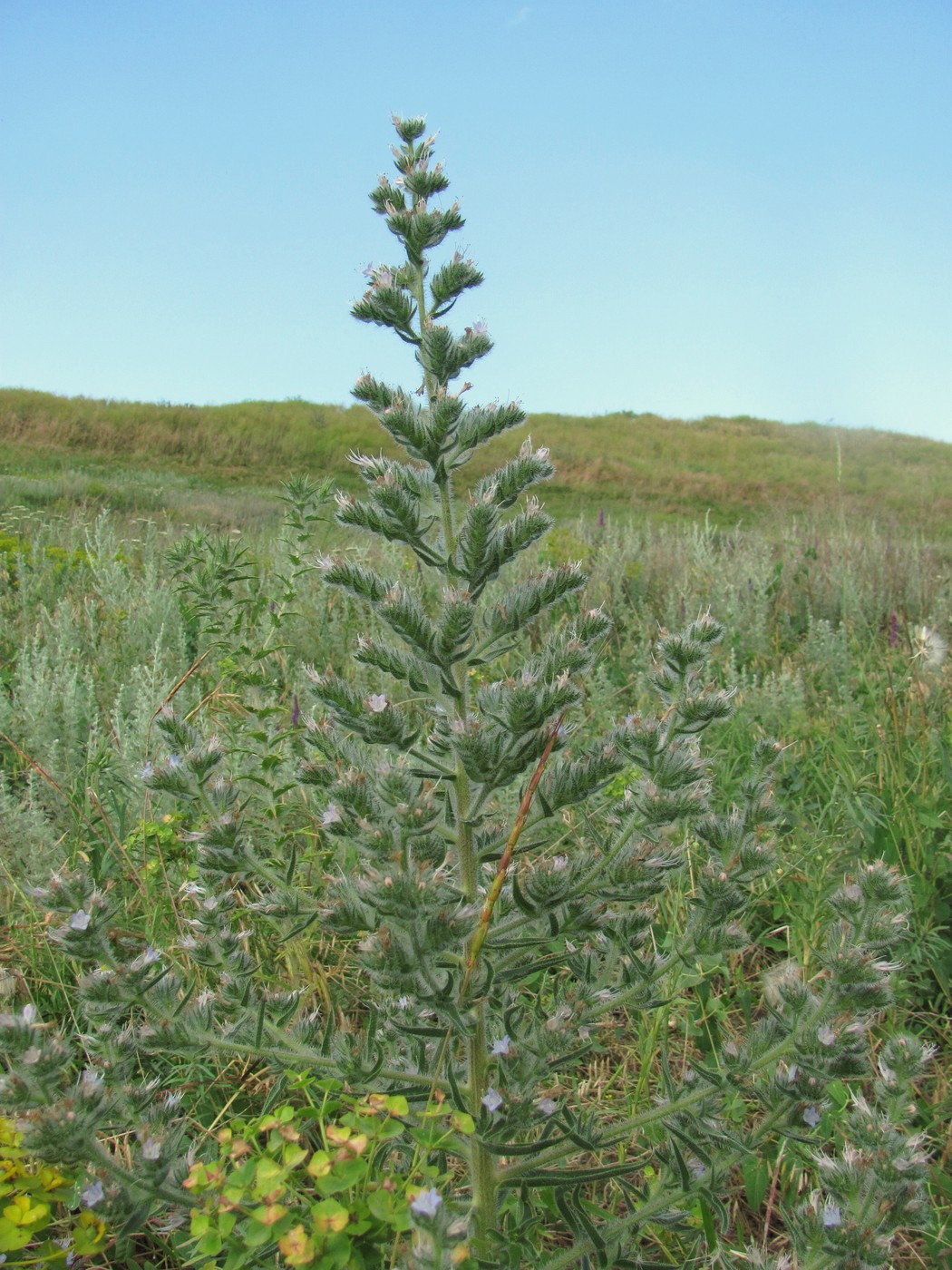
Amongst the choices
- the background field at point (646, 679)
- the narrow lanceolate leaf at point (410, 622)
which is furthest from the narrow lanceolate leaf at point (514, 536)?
the background field at point (646, 679)

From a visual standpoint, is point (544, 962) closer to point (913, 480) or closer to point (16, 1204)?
point (16, 1204)

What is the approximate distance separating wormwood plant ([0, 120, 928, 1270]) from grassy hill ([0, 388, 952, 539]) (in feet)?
48.8

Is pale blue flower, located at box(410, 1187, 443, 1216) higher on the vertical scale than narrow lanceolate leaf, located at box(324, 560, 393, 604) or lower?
lower

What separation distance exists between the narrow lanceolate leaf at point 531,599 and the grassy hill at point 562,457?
1498 cm

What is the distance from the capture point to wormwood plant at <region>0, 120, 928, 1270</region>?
4.56 feet

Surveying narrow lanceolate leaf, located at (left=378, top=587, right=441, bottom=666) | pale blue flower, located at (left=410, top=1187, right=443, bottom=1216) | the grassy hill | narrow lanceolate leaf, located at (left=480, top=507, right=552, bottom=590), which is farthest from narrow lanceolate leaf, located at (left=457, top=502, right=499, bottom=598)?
the grassy hill

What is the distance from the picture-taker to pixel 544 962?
1.46 m

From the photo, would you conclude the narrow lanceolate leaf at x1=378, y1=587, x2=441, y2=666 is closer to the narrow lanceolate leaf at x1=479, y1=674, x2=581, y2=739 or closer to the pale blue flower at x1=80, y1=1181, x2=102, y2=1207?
the narrow lanceolate leaf at x1=479, y1=674, x2=581, y2=739

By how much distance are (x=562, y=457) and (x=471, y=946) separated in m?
22.2

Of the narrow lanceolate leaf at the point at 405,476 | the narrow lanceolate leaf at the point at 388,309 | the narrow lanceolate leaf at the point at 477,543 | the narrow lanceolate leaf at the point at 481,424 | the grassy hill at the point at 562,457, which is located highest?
the grassy hill at the point at 562,457

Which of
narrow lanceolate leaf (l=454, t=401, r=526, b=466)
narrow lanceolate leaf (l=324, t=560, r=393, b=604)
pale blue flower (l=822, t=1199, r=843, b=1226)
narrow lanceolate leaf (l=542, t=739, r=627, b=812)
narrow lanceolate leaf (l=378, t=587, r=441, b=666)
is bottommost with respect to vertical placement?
pale blue flower (l=822, t=1199, r=843, b=1226)

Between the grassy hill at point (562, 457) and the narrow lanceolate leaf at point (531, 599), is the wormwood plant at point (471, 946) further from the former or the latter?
the grassy hill at point (562, 457)

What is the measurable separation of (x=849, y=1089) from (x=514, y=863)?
0.94 metres

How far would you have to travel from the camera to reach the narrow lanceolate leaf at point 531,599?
153 cm
